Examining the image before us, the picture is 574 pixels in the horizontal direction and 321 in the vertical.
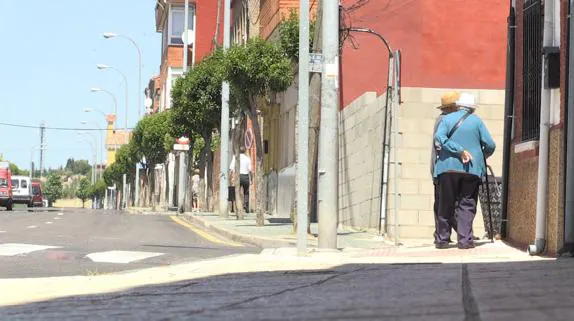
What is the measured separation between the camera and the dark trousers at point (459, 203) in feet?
34.9

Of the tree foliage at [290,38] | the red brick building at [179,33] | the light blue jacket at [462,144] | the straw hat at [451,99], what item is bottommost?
the light blue jacket at [462,144]

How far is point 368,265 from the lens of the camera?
9.27m

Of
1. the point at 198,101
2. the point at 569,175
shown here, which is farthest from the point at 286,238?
the point at 198,101

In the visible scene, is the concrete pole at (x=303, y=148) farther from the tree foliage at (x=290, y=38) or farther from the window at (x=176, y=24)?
the window at (x=176, y=24)

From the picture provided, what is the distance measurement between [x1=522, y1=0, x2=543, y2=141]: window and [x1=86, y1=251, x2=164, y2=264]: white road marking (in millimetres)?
4912

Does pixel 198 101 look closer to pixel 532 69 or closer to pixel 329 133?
pixel 329 133

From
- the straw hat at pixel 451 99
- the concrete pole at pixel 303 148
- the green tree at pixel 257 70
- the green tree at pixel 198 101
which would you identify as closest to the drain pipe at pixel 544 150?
the straw hat at pixel 451 99

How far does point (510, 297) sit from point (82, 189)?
531ft

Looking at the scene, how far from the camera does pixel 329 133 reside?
11.1 m

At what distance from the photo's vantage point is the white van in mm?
55188

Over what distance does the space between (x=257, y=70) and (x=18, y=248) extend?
24.7 ft

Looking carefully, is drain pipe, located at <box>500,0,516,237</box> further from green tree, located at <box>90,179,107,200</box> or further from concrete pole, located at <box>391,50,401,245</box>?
green tree, located at <box>90,179,107,200</box>

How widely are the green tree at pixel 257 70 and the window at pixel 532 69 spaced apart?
8328mm

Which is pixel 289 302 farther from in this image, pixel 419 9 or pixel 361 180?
pixel 419 9
